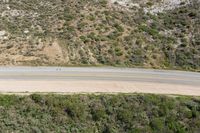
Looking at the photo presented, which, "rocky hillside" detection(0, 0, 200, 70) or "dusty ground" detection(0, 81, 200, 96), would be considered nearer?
"dusty ground" detection(0, 81, 200, 96)

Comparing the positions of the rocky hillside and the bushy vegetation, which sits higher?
the rocky hillside

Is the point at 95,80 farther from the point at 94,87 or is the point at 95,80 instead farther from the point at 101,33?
the point at 101,33

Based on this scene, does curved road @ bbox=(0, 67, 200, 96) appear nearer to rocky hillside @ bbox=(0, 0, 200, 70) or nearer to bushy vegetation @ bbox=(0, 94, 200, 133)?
bushy vegetation @ bbox=(0, 94, 200, 133)

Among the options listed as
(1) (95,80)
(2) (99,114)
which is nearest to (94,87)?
(1) (95,80)

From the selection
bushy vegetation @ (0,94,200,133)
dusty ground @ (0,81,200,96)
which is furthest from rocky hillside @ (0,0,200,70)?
bushy vegetation @ (0,94,200,133)

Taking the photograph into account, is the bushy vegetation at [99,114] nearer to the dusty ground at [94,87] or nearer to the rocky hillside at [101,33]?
the dusty ground at [94,87]

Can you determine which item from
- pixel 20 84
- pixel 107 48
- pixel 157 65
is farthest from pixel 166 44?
pixel 20 84

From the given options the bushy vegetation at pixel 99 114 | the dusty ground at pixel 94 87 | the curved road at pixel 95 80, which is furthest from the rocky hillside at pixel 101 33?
the bushy vegetation at pixel 99 114
